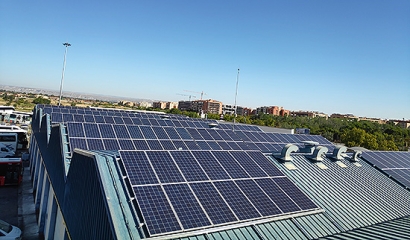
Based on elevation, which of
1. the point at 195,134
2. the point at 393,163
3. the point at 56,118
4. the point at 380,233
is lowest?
the point at 380,233

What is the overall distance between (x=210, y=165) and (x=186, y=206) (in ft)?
9.23

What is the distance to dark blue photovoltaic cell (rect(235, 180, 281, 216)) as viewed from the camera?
9.56m

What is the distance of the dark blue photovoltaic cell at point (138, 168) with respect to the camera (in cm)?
873

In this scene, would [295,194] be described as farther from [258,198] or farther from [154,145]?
[154,145]

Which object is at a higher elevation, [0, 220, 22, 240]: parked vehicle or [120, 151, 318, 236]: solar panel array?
[120, 151, 318, 236]: solar panel array

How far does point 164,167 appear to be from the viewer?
9.77 meters

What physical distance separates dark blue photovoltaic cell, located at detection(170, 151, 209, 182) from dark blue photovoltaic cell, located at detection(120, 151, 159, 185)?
1.22 m

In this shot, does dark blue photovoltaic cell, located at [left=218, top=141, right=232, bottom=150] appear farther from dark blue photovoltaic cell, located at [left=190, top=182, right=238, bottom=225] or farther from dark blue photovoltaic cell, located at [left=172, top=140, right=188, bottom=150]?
dark blue photovoltaic cell, located at [left=190, top=182, right=238, bottom=225]

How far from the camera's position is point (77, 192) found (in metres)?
10.3

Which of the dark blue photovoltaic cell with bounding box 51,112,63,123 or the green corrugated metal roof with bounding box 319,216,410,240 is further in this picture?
the dark blue photovoltaic cell with bounding box 51,112,63,123

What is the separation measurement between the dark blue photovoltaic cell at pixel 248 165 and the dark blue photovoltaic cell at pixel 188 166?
2298mm

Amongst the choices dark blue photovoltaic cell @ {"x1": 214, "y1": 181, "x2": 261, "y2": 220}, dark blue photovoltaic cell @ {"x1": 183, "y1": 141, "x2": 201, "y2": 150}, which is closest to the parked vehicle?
A: dark blue photovoltaic cell @ {"x1": 183, "y1": 141, "x2": 201, "y2": 150}

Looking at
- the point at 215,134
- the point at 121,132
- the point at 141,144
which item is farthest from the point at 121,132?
the point at 215,134

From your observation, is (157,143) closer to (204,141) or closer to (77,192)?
(204,141)
